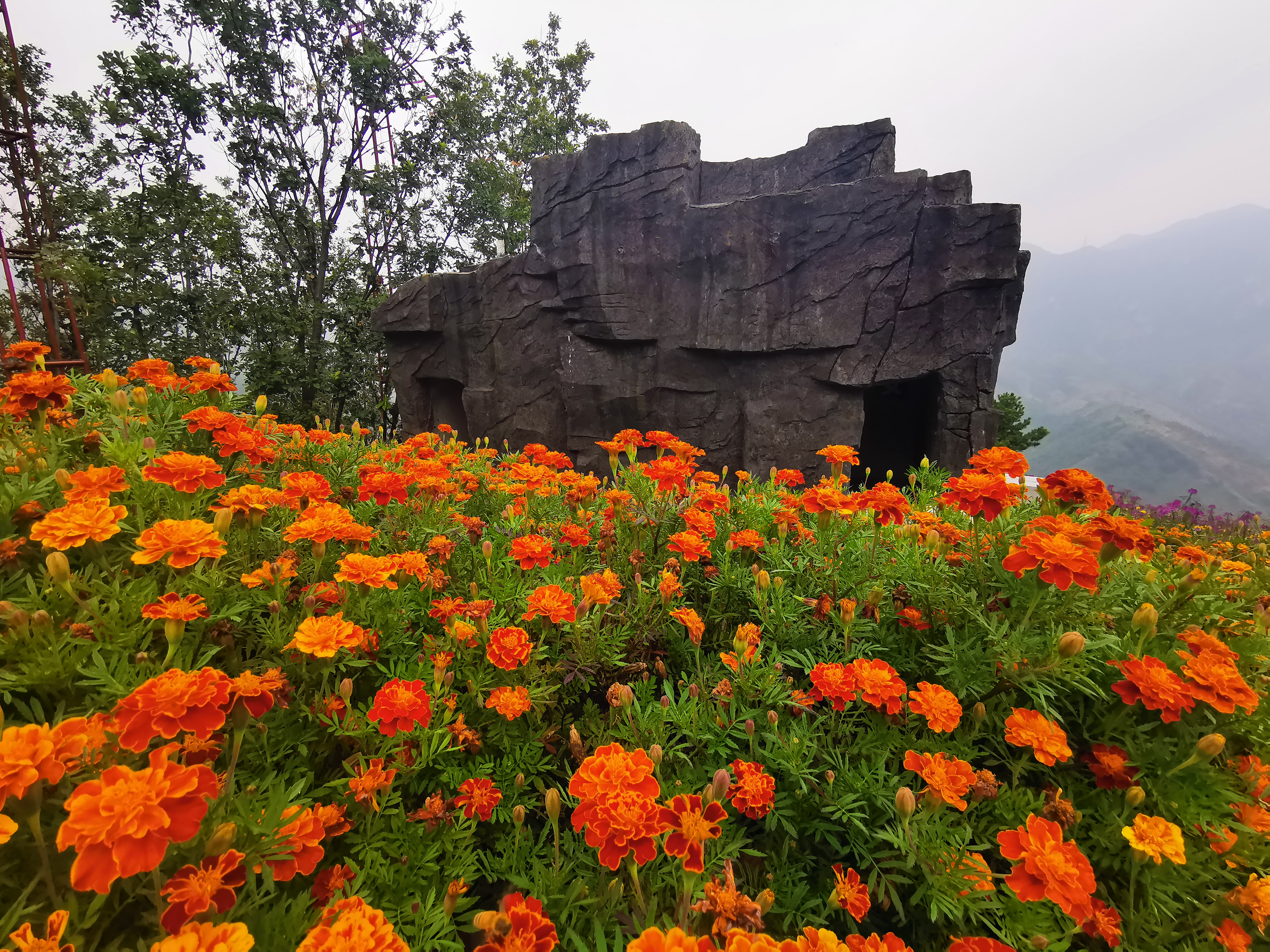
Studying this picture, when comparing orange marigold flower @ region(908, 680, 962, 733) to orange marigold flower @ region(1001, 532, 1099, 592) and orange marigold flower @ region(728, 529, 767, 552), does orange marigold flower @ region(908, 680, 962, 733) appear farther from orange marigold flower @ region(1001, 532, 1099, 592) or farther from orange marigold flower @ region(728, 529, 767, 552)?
orange marigold flower @ region(728, 529, 767, 552)

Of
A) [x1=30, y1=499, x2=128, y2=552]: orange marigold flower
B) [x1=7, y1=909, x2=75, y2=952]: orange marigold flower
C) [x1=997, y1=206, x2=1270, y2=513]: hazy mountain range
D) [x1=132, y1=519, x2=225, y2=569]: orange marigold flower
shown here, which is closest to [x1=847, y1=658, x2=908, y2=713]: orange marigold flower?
[x1=7, y1=909, x2=75, y2=952]: orange marigold flower

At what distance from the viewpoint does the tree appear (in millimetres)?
10578

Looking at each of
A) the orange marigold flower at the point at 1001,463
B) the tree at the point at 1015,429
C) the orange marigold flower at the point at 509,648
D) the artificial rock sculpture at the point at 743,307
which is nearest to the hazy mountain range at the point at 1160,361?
the tree at the point at 1015,429

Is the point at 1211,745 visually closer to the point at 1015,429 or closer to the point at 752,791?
the point at 752,791

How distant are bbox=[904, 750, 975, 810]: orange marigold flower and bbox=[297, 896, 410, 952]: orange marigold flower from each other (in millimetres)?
924

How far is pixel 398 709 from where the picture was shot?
3.25ft

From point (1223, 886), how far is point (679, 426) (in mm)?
7698

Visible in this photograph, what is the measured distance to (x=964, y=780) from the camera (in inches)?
38.3

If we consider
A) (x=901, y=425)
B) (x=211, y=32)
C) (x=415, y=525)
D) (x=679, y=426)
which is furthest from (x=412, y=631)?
(x=211, y=32)

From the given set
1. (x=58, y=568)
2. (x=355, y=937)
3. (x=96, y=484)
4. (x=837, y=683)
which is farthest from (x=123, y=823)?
(x=837, y=683)

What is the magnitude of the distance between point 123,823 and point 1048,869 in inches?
53.9

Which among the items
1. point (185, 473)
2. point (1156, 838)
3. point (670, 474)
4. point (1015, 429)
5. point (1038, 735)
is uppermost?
point (185, 473)

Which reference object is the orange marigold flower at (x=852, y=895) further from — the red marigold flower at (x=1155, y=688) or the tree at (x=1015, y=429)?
the tree at (x=1015, y=429)

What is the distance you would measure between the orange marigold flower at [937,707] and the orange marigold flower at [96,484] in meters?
1.90
